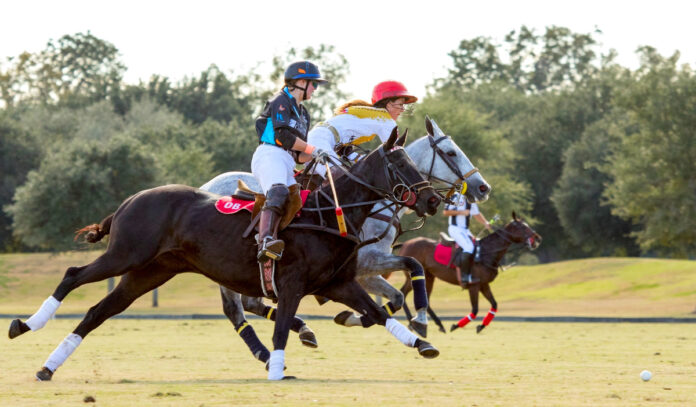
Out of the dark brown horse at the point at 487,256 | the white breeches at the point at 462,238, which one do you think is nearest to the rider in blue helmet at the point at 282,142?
the dark brown horse at the point at 487,256

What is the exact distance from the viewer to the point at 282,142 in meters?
9.77

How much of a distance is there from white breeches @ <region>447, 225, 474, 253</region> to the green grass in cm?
888

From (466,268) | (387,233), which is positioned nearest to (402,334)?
(387,233)

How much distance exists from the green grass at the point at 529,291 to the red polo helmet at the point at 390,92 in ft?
65.7

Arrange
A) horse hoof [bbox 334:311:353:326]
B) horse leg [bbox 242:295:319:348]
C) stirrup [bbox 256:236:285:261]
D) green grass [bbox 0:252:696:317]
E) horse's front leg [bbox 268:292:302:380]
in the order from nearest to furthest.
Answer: stirrup [bbox 256:236:285:261]
horse's front leg [bbox 268:292:302:380]
horse hoof [bbox 334:311:353:326]
horse leg [bbox 242:295:319:348]
green grass [bbox 0:252:696:317]

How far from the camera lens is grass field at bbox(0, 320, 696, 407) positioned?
8266 mm

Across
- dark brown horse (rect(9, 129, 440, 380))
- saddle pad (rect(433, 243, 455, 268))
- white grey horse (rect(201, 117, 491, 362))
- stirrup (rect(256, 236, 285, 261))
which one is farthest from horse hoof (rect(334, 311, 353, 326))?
saddle pad (rect(433, 243, 455, 268))

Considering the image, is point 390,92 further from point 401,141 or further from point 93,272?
point 93,272

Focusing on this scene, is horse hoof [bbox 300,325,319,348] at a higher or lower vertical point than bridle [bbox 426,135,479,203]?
lower

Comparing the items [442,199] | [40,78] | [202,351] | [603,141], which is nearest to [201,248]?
[442,199]

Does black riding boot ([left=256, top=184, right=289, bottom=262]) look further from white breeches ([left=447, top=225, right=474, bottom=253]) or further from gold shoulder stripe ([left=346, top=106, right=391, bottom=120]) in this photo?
white breeches ([left=447, top=225, right=474, bottom=253])

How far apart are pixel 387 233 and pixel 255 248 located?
5.99 ft

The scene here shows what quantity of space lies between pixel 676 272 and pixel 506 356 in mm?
27226

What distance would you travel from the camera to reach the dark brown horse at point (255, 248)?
32.0 feet
